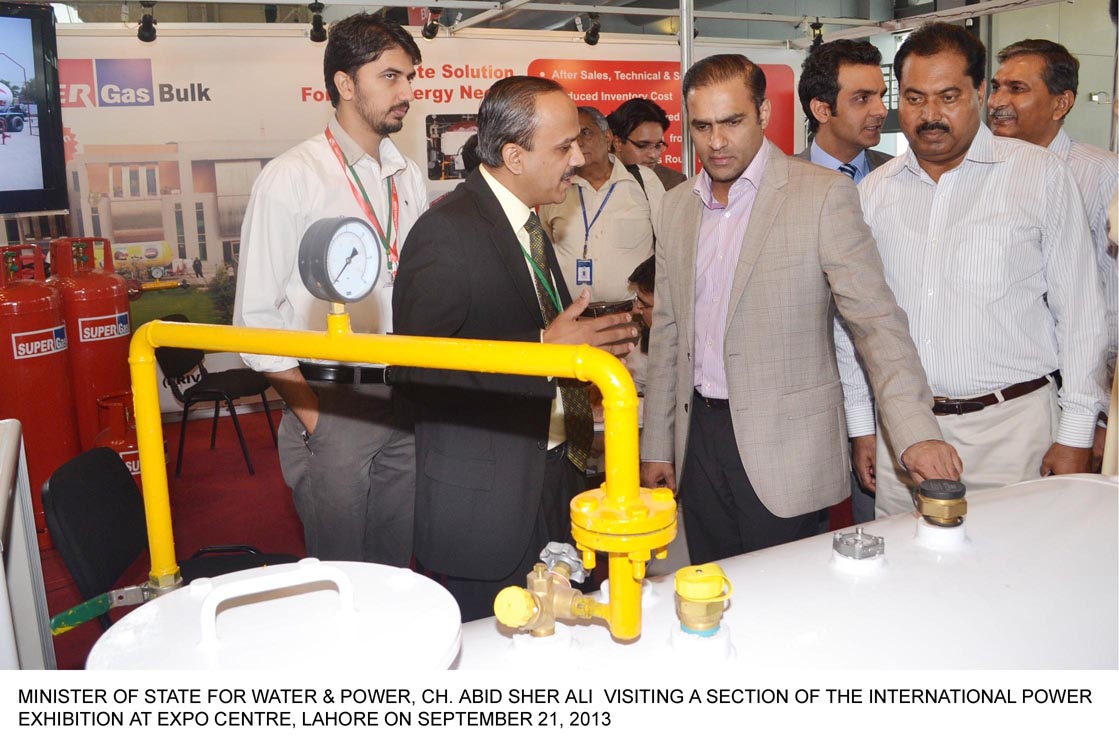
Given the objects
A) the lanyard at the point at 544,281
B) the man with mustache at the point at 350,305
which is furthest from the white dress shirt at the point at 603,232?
the lanyard at the point at 544,281

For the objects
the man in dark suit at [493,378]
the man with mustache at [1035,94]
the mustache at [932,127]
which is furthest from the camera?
the man with mustache at [1035,94]

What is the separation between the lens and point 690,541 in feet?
8.41

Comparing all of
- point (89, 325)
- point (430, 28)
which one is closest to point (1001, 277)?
point (89, 325)

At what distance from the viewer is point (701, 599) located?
3.34 ft

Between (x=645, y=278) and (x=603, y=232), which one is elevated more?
(x=603, y=232)

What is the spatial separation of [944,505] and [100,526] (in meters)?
1.92

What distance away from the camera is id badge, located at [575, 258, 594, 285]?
15.9ft

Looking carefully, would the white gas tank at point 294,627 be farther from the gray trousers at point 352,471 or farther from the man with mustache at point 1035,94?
the man with mustache at point 1035,94

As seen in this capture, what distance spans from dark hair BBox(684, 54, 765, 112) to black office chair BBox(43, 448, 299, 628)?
5.50 ft

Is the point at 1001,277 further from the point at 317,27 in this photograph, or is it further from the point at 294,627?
the point at 317,27

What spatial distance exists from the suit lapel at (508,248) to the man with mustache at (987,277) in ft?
3.06

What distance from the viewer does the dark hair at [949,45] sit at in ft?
7.75

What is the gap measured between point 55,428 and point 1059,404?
429 cm

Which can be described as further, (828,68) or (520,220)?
(828,68)
